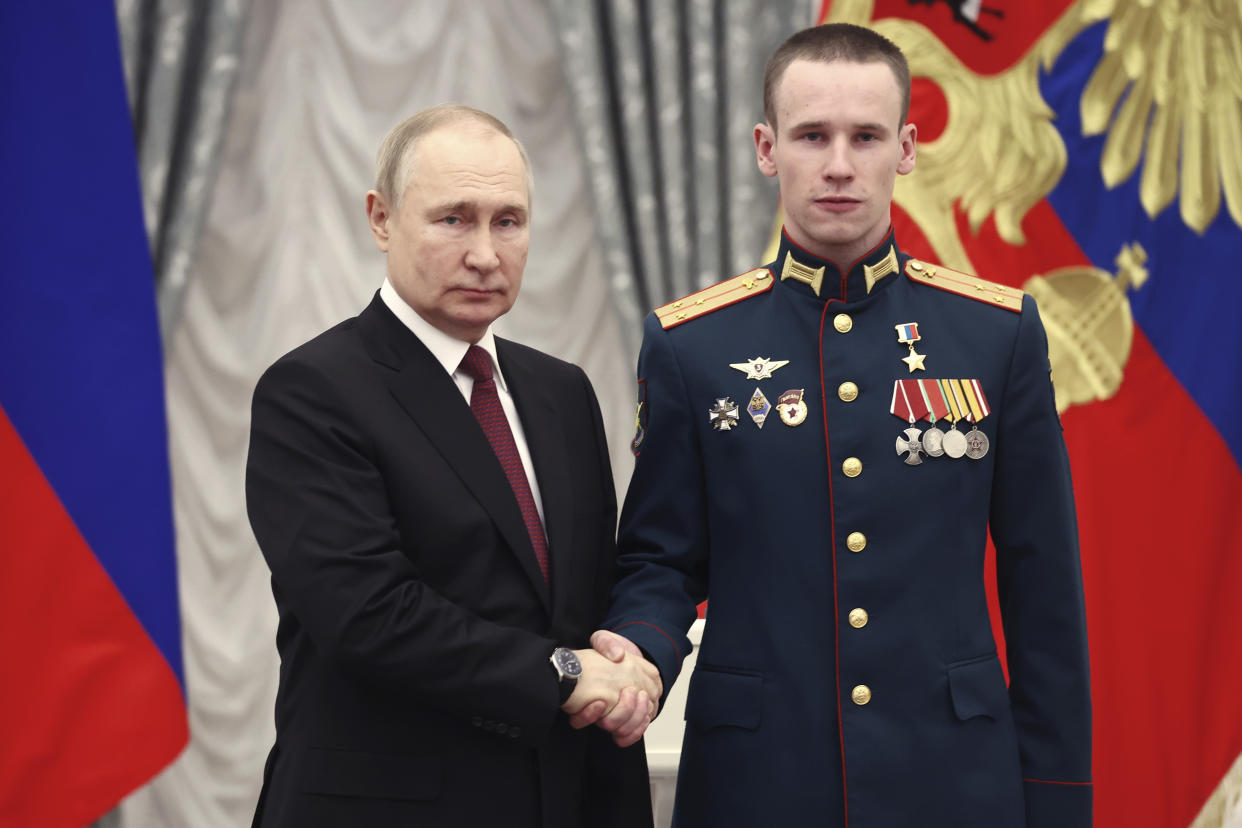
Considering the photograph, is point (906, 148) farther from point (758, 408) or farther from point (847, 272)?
point (758, 408)

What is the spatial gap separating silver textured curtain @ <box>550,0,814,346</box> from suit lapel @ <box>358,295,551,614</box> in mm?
1493

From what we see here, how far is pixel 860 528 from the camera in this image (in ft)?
5.09

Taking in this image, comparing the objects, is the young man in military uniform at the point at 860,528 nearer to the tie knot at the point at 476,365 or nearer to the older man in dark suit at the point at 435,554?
the older man in dark suit at the point at 435,554

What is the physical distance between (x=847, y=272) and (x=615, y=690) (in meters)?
0.66

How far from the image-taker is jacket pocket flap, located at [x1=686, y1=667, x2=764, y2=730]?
1560 millimetres

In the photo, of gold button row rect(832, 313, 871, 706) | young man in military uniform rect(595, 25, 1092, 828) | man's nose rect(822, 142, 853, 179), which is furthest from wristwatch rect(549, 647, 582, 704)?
man's nose rect(822, 142, 853, 179)

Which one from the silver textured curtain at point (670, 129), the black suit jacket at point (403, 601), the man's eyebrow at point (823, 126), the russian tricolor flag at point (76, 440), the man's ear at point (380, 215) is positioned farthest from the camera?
the silver textured curtain at point (670, 129)

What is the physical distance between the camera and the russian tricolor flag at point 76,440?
288cm

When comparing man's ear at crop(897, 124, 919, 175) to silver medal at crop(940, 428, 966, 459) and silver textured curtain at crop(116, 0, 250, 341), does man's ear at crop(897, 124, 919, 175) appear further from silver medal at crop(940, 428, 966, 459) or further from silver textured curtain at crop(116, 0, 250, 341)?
silver textured curtain at crop(116, 0, 250, 341)

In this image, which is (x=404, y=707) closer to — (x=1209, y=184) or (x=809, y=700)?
(x=809, y=700)

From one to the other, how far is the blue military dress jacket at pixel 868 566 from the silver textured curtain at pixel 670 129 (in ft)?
4.58

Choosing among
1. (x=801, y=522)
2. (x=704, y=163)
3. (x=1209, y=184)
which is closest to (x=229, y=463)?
(x=704, y=163)

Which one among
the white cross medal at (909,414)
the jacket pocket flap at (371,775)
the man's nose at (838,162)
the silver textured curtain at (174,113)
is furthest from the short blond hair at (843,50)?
the silver textured curtain at (174,113)

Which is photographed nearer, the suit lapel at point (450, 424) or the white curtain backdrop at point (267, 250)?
the suit lapel at point (450, 424)
